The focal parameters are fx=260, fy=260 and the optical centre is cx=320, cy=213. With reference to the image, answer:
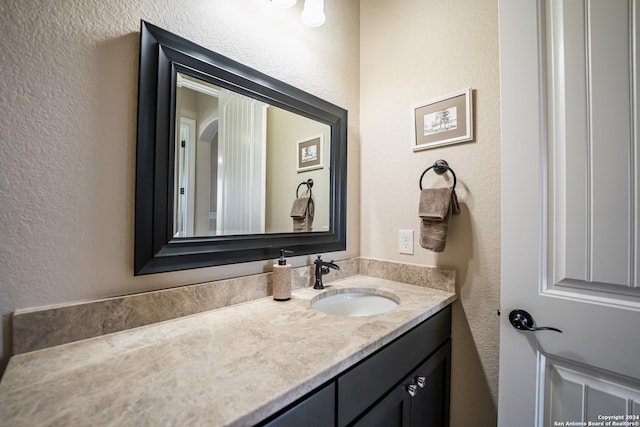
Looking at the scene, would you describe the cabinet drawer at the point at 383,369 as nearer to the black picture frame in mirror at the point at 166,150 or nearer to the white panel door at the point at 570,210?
the white panel door at the point at 570,210

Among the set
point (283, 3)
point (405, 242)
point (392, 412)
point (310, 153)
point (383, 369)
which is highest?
point (283, 3)

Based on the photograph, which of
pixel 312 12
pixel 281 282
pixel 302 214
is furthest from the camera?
pixel 302 214

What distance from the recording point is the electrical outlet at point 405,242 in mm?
1289

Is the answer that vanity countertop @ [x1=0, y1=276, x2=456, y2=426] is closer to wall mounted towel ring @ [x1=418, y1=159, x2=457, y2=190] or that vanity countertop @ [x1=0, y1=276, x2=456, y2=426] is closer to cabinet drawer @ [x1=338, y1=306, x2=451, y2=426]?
cabinet drawer @ [x1=338, y1=306, x2=451, y2=426]

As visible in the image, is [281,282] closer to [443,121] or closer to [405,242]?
[405,242]

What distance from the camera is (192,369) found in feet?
1.74

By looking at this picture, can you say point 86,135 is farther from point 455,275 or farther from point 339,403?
point 455,275

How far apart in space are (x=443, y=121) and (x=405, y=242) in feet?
1.95

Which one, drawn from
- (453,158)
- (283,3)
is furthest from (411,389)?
(283,3)

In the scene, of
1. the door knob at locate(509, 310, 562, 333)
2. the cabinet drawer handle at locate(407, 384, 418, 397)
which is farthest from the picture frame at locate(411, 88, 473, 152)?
the cabinet drawer handle at locate(407, 384, 418, 397)

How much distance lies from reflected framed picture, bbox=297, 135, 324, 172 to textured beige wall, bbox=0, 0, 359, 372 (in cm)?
57

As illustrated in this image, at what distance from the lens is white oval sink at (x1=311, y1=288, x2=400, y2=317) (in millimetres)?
1116

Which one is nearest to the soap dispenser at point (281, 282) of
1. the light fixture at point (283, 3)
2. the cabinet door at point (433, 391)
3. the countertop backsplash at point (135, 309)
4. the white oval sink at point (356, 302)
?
the countertop backsplash at point (135, 309)

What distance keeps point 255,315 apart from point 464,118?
1.15 m
